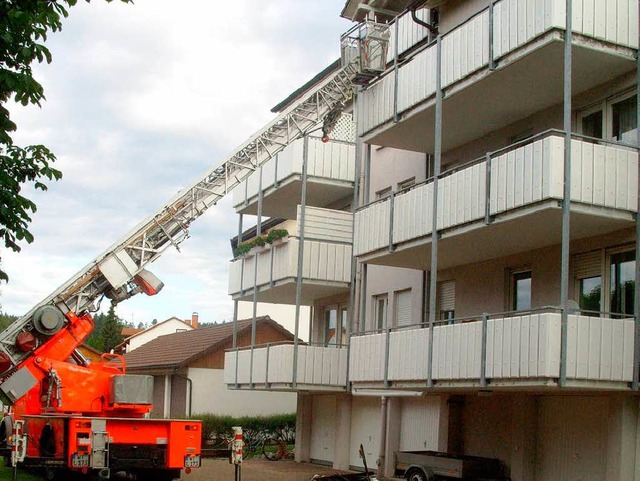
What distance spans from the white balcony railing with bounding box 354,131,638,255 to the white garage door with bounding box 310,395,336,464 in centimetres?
1109

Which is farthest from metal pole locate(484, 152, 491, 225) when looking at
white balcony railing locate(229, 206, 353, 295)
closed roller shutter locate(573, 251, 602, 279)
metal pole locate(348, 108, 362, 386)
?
white balcony railing locate(229, 206, 353, 295)

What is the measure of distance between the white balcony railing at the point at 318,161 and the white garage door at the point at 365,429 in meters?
6.26

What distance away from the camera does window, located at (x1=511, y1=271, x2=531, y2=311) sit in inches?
762

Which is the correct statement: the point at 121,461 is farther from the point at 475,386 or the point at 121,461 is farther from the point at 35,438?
the point at 475,386

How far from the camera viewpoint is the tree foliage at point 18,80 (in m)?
10.4

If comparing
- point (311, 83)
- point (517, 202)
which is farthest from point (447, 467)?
point (311, 83)

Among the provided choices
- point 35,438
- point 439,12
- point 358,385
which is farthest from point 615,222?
point 35,438

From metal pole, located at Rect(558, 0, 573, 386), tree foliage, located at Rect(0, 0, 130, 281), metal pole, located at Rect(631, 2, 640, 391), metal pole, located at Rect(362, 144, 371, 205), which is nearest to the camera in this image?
tree foliage, located at Rect(0, 0, 130, 281)

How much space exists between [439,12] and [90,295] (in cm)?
1034

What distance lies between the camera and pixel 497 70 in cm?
1752

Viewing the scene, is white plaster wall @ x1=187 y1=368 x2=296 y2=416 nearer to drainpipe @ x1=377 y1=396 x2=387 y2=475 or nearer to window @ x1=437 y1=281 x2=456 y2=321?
drainpipe @ x1=377 y1=396 x2=387 y2=475

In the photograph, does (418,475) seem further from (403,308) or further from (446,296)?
(403,308)

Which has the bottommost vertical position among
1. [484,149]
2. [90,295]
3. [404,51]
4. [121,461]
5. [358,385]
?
[121,461]

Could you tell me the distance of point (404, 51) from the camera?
24484mm
